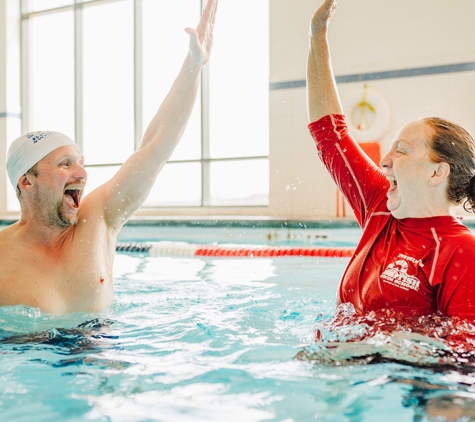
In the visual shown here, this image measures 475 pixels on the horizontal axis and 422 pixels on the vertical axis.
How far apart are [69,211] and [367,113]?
22.6 ft

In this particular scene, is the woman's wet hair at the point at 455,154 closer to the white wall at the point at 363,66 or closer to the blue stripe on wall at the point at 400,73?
the white wall at the point at 363,66

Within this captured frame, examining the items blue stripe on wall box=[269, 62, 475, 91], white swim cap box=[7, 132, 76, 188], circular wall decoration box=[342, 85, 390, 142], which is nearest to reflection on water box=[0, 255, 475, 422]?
white swim cap box=[7, 132, 76, 188]

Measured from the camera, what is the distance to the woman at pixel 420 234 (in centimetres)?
197

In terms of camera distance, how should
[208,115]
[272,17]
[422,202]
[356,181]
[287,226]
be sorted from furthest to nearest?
[208,115] < [272,17] < [287,226] < [356,181] < [422,202]

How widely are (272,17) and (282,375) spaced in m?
8.56

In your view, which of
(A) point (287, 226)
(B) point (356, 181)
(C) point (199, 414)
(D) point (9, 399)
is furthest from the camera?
(A) point (287, 226)

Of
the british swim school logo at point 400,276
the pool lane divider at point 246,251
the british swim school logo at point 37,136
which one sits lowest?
the pool lane divider at point 246,251

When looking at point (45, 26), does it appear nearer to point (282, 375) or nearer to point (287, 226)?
point (287, 226)

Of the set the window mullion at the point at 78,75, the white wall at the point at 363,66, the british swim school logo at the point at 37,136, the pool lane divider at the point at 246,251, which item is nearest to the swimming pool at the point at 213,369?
the british swim school logo at the point at 37,136

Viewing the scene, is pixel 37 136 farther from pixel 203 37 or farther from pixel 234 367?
pixel 234 367

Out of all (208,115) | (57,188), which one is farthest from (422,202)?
(208,115)

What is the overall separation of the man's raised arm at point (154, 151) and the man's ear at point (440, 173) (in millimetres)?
1240

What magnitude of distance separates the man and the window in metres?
7.49

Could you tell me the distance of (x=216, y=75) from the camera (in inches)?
440
